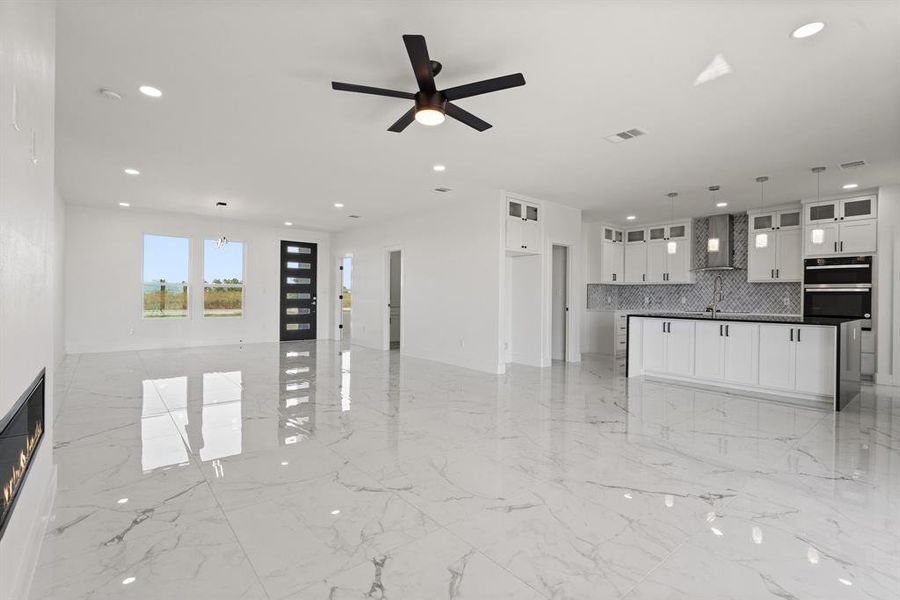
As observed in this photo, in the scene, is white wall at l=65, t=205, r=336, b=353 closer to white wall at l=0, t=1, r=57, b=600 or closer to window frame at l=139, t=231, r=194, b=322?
window frame at l=139, t=231, r=194, b=322

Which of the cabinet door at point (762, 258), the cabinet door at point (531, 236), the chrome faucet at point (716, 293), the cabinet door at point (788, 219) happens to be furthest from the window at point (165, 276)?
the cabinet door at point (788, 219)

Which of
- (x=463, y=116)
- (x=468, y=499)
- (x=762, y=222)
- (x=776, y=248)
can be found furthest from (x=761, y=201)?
(x=468, y=499)

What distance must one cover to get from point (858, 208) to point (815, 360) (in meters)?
3.17

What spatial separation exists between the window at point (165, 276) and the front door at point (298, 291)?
1.98m

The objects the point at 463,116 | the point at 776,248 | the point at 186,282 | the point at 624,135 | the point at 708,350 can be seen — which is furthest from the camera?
the point at 186,282

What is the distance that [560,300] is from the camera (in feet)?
26.1

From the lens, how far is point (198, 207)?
26.2 ft

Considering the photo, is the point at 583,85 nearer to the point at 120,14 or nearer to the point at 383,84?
the point at 383,84

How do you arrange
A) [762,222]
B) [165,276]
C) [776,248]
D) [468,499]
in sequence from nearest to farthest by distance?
[468,499], [776,248], [762,222], [165,276]

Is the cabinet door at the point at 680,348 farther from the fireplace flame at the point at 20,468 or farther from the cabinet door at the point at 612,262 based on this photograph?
the fireplace flame at the point at 20,468

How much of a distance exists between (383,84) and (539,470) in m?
3.00

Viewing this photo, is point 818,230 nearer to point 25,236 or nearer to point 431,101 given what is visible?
point 431,101

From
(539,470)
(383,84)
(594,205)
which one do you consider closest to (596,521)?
(539,470)

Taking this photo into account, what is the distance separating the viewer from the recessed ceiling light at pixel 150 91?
3.39 m
